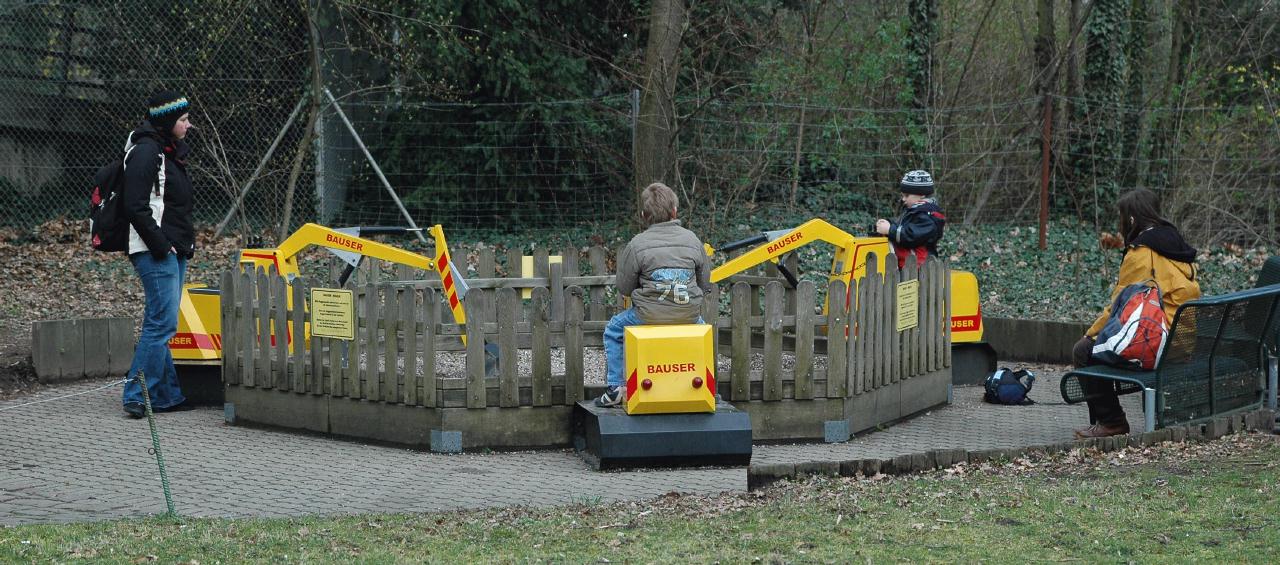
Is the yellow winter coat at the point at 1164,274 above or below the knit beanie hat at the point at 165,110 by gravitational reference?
below

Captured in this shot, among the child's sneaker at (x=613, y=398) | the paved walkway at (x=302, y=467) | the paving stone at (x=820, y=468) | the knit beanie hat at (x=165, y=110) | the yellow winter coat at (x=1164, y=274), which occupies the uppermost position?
the knit beanie hat at (x=165, y=110)

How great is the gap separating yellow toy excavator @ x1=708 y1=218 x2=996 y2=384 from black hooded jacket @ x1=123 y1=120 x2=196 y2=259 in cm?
392

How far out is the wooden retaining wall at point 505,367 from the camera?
8234 mm

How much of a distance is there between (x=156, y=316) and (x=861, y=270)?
17.3ft

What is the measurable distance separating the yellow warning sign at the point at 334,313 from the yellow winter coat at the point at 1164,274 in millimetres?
4871

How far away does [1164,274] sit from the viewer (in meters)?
8.22

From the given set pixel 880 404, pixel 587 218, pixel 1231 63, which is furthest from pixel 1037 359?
pixel 1231 63

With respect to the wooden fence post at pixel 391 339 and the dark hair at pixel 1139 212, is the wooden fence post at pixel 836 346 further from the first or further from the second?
the wooden fence post at pixel 391 339

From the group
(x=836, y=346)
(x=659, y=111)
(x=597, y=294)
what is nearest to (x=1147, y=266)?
(x=836, y=346)

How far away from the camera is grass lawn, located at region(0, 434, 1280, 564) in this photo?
5215 mm

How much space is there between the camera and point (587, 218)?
17.1m

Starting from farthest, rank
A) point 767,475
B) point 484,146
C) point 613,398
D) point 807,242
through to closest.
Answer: point 484,146 → point 807,242 → point 613,398 → point 767,475

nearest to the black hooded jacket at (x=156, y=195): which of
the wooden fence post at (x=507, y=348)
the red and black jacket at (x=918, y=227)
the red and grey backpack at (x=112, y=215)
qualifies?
the red and grey backpack at (x=112, y=215)

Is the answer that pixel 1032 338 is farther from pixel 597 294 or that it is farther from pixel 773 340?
pixel 773 340
